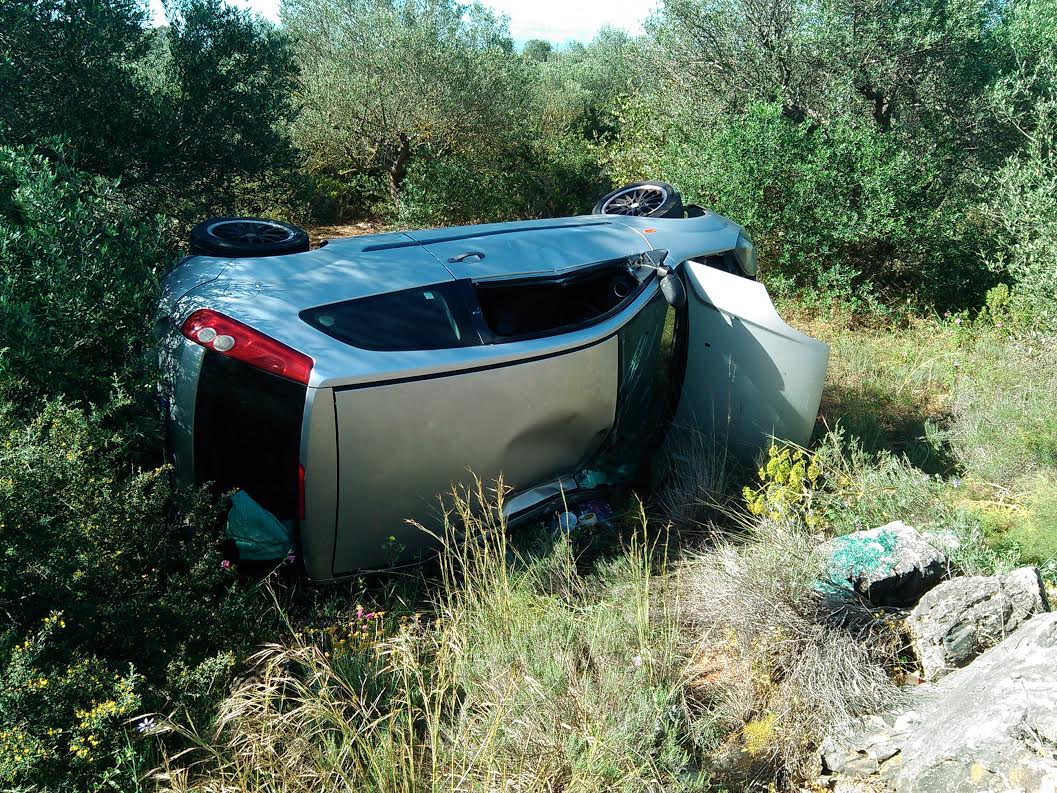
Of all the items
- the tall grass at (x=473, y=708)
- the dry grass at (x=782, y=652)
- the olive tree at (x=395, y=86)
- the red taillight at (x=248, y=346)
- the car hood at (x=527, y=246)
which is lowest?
the dry grass at (x=782, y=652)

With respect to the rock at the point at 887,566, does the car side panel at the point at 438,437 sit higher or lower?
higher

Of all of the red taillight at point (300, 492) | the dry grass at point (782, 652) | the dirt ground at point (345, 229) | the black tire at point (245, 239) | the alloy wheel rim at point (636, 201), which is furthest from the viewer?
the dirt ground at point (345, 229)

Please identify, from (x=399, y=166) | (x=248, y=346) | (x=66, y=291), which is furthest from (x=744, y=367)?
(x=399, y=166)

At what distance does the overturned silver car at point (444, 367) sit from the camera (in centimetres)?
356

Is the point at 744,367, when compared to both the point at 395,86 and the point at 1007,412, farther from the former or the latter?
the point at 395,86

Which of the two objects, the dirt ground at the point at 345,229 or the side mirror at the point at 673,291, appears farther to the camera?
the dirt ground at the point at 345,229

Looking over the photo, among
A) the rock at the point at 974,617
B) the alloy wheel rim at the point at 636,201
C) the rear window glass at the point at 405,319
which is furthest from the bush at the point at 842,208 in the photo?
the rear window glass at the point at 405,319

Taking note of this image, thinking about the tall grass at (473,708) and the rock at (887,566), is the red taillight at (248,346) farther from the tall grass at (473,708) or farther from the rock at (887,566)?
the rock at (887,566)

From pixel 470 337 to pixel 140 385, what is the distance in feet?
4.85

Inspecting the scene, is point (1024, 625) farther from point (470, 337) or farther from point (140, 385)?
point (140, 385)

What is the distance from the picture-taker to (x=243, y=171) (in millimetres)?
7008

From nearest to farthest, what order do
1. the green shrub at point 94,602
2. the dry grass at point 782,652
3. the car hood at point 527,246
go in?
the green shrub at point 94,602 → the dry grass at point 782,652 → the car hood at point 527,246

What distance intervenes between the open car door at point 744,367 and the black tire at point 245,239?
2.33 m

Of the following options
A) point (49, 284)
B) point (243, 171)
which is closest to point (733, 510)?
point (49, 284)
